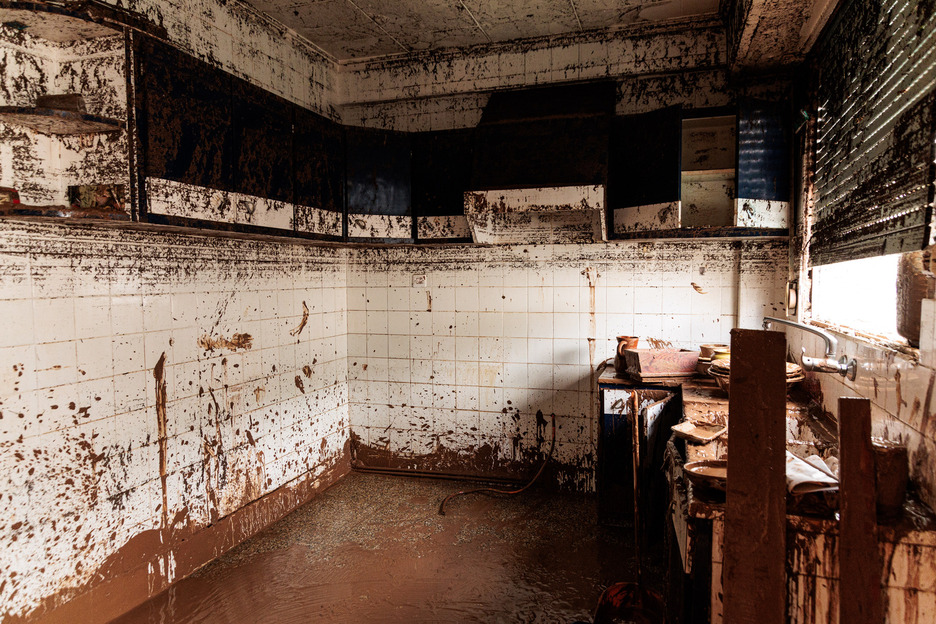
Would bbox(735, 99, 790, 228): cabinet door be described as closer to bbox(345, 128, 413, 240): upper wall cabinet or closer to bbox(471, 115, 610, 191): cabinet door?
bbox(471, 115, 610, 191): cabinet door

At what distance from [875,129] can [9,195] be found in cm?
311

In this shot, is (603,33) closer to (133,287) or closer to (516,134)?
(516,134)

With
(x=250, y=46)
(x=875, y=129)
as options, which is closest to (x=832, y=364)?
(x=875, y=129)

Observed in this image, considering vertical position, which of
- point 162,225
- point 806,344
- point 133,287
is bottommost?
point 806,344

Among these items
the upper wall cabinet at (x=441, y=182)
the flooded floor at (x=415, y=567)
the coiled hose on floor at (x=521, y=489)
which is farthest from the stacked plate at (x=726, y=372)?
the upper wall cabinet at (x=441, y=182)

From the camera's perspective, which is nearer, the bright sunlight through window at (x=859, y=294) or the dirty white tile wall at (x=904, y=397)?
the dirty white tile wall at (x=904, y=397)

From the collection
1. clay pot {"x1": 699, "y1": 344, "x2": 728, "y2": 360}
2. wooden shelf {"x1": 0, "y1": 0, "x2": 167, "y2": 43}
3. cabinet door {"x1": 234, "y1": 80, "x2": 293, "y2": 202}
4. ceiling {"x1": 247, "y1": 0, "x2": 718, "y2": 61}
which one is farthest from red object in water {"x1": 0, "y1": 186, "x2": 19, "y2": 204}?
clay pot {"x1": 699, "y1": 344, "x2": 728, "y2": 360}

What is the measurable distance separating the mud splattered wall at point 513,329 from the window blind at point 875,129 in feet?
3.32

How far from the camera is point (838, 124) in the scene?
7.47ft

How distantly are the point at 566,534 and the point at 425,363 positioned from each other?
5.36 ft

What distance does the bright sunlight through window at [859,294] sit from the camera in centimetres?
189

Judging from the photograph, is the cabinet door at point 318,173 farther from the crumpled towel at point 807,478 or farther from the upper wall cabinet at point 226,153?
the crumpled towel at point 807,478

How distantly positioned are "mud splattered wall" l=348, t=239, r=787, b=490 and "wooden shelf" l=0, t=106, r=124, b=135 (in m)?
2.25

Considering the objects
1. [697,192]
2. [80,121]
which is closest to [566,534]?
[697,192]
